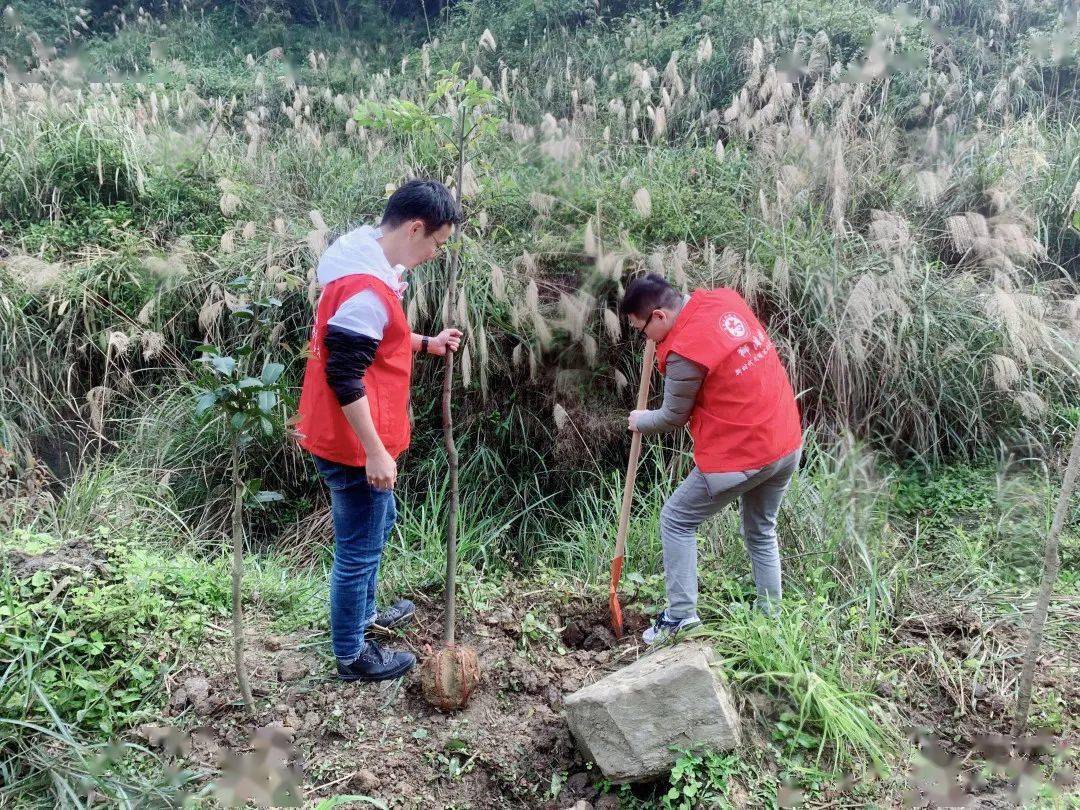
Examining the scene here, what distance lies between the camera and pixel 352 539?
2.83 m

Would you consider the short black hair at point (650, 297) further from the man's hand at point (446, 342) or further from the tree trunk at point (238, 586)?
the tree trunk at point (238, 586)

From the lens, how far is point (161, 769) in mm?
2572

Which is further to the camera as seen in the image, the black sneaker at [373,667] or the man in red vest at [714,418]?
the black sneaker at [373,667]

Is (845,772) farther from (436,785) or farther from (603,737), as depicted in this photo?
(436,785)

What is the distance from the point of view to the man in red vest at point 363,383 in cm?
250

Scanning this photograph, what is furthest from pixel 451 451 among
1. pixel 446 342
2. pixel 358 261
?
pixel 358 261

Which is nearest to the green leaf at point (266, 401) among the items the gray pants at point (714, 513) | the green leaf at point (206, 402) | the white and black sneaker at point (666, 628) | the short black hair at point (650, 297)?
the green leaf at point (206, 402)

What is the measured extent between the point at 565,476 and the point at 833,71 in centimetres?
413

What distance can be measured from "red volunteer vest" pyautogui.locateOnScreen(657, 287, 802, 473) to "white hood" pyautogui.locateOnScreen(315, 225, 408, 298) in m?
1.10

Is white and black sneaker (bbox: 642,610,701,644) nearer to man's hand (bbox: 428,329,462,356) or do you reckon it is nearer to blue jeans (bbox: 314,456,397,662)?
blue jeans (bbox: 314,456,397,662)

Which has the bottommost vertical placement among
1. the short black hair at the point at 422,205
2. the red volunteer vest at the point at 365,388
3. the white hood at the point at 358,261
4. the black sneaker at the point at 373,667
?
the black sneaker at the point at 373,667

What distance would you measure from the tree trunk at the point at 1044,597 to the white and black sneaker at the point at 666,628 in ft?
3.75

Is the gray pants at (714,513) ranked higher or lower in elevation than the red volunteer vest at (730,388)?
lower

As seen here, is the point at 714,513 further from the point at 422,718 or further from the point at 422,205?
the point at 422,205
